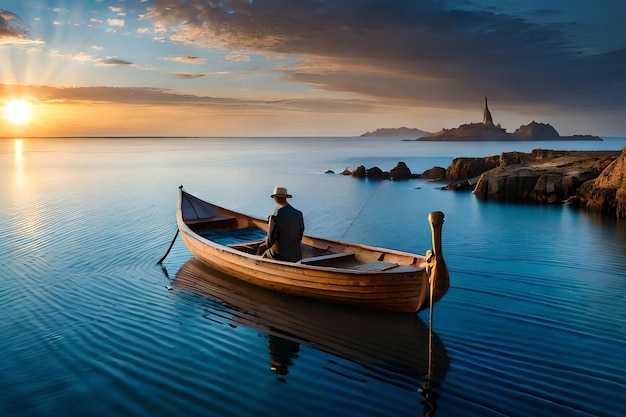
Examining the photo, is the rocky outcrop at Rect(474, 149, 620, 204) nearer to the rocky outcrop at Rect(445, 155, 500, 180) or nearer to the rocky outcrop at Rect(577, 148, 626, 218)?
the rocky outcrop at Rect(577, 148, 626, 218)

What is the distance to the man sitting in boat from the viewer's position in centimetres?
1073

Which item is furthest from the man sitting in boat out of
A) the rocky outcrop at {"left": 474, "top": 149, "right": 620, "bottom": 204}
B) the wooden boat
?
the rocky outcrop at {"left": 474, "top": 149, "right": 620, "bottom": 204}

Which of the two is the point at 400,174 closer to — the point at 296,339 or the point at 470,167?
the point at 470,167

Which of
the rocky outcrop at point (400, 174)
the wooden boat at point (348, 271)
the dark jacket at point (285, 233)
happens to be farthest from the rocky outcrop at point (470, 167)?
the dark jacket at point (285, 233)

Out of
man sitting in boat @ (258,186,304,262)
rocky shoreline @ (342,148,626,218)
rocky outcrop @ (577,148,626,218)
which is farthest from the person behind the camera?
rocky shoreline @ (342,148,626,218)

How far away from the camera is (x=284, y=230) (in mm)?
10852

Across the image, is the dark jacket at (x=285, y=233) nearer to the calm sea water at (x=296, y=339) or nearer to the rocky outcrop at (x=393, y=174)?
the calm sea water at (x=296, y=339)

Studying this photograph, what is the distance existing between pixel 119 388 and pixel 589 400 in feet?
20.7

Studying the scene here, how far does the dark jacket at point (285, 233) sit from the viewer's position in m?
10.7

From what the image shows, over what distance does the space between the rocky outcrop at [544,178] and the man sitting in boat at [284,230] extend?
20.0 meters

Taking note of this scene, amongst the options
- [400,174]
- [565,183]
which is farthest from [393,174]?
[565,183]

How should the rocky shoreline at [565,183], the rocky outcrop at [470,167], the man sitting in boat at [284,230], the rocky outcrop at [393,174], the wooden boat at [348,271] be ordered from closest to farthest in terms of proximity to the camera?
the wooden boat at [348,271] → the man sitting in boat at [284,230] → the rocky shoreline at [565,183] → the rocky outcrop at [470,167] → the rocky outcrop at [393,174]

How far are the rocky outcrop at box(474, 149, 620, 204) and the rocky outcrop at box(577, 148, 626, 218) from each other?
85 cm

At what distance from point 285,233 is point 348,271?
193 centimetres
